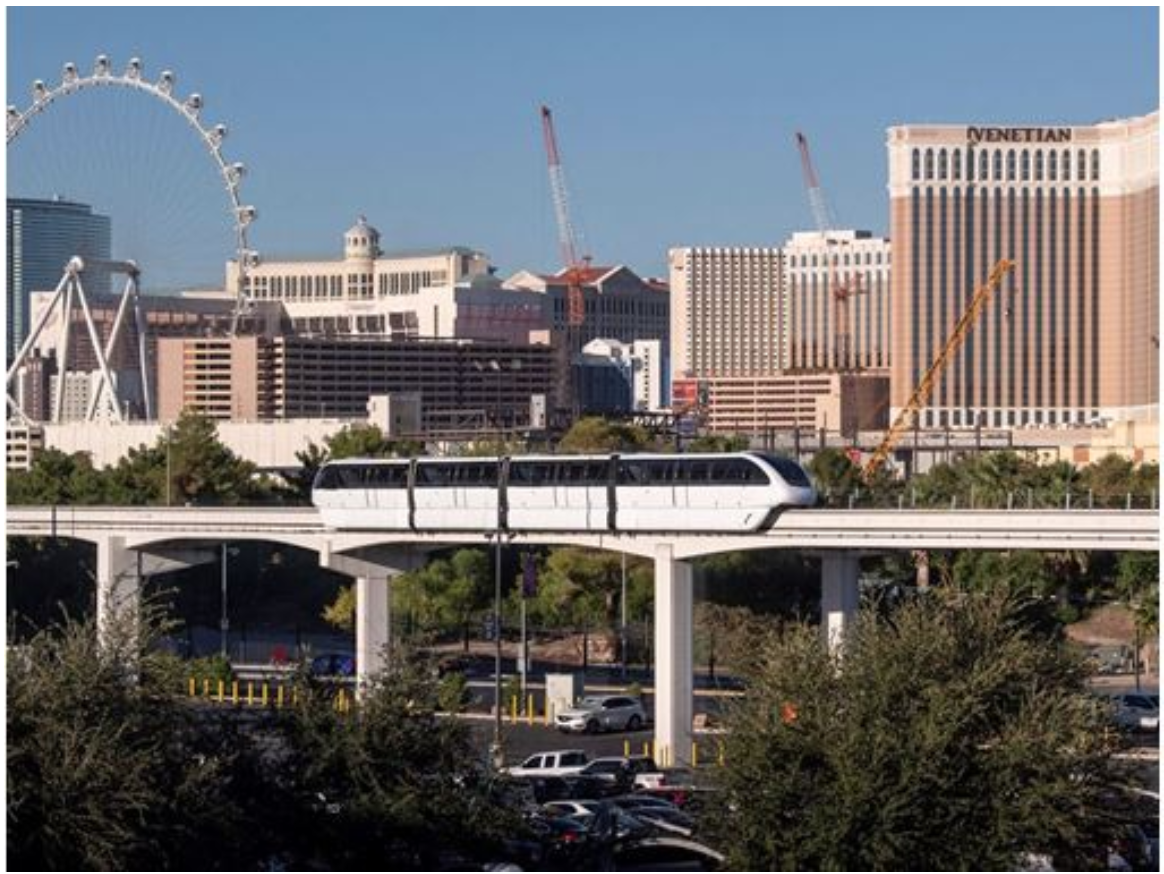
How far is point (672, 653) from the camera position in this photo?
7381 centimetres

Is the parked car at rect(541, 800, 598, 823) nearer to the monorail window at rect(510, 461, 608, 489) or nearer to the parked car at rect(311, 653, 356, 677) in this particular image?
the monorail window at rect(510, 461, 608, 489)

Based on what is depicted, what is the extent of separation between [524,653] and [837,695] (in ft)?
120

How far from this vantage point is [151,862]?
1679 inches

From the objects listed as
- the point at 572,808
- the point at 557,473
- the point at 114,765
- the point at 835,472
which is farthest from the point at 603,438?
the point at 114,765

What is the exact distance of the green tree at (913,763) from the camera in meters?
45.6

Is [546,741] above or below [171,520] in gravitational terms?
below

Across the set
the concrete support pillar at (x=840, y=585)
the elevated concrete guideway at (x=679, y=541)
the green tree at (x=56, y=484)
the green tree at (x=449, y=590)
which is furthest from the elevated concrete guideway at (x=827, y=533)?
the green tree at (x=56, y=484)

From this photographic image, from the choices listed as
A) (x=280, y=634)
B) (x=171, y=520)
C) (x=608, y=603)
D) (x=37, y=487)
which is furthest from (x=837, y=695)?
(x=37, y=487)

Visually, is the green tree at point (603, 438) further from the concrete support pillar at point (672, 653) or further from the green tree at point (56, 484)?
the concrete support pillar at point (672, 653)

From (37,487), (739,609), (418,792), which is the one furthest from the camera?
(37,487)

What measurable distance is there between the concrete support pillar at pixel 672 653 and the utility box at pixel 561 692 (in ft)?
16.7

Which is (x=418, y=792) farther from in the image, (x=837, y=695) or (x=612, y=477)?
(x=612, y=477)

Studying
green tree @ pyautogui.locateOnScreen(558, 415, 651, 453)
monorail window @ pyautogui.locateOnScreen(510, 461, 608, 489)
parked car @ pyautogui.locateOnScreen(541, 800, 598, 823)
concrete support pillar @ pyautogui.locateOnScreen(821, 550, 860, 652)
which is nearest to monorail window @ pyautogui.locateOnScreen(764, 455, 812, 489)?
concrete support pillar @ pyautogui.locateOnScreen(821, 550, 860, 652)

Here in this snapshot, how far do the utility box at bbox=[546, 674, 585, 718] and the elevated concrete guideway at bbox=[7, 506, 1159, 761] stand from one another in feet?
13.0
